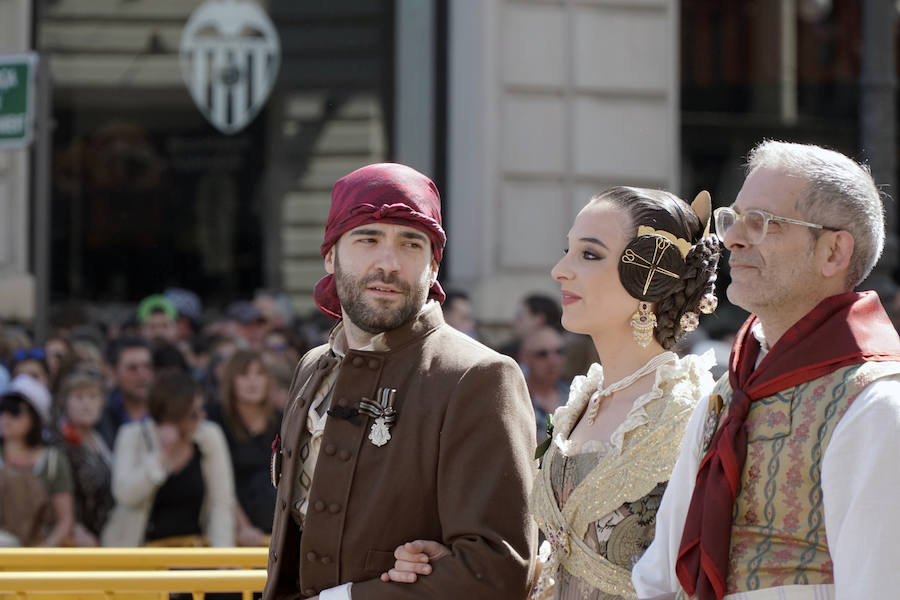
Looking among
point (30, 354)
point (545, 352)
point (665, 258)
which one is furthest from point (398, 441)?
point (30, 354)

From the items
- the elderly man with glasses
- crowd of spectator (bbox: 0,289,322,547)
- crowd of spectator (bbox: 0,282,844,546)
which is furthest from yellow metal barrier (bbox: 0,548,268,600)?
crowd of spectator (bbox: 0,289,322,547)

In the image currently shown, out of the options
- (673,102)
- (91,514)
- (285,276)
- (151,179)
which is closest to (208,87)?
(151,179)

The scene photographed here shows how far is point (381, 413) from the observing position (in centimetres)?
346

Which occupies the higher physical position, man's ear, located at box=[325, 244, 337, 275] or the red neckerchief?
man's ear, located at box=[325, 244, 337, 275]

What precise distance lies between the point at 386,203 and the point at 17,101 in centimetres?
489

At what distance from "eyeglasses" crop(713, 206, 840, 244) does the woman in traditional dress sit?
44 cm

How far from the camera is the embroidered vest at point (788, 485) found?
8.76ft

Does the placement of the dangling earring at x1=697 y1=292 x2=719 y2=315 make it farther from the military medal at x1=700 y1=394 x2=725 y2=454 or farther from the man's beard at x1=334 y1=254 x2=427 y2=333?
the man's beard at x1=334 y1=254 x2=427 y2=333

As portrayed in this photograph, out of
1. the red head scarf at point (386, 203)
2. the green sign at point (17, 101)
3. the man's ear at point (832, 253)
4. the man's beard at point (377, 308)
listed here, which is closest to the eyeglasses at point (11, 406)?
the green sign at point (17, 101)

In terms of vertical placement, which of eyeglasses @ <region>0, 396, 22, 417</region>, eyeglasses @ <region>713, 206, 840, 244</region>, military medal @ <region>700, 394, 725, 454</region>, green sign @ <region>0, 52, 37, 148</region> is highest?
green sign @ <region>0, 52, 37, 148</region>

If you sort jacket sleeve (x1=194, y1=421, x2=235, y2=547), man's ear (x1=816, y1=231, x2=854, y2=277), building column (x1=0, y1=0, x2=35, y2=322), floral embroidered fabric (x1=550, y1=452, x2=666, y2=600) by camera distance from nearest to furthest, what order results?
man's ear (x1=816, y1=231, x2=854, y2=277) < floral embroidered fabric (x1=550, y1=452, x2=666, y2=600) < jacket sleeve (x1=194, y1=421, x2=235, y2=547) < building column (x1=0, y1=0, x2=35, y2=322)

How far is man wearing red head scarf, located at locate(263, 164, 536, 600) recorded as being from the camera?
3.31 meters

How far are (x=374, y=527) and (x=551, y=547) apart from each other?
435 mm

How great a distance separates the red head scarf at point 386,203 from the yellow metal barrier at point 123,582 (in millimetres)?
1069
